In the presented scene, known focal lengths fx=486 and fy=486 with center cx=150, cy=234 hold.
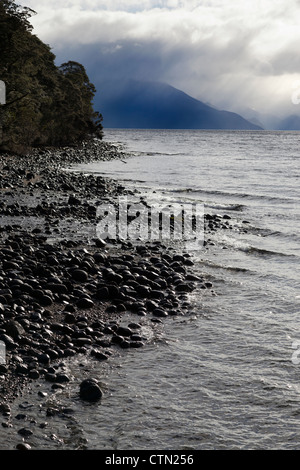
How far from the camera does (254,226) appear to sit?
63.6 ft

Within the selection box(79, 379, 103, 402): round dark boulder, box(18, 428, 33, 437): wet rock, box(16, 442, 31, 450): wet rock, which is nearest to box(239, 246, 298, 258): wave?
box(79, 379, 103, 402): round dark boulder

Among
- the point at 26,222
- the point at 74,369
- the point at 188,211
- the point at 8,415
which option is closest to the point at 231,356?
the point at 74,369

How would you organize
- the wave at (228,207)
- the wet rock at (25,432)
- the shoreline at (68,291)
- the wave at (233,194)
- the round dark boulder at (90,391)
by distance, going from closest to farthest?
the wet rock at (25,432)
the round dark boulder at (90,391)
the shoreline at (68,291)
the wave at (228,207)
the wave at (233,194)

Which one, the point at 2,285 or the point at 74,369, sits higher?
the point at 2,285

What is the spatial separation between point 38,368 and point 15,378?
393 mm

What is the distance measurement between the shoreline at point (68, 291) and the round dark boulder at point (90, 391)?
1.28ft

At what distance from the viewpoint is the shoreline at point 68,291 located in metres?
7.09

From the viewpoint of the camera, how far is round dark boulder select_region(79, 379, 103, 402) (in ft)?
20.3

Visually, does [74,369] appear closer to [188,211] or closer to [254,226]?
[254,226]

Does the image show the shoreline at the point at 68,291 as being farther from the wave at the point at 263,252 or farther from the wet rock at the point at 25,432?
the wave at the point at 263,252

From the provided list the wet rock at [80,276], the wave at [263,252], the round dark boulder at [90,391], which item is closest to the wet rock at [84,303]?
the wet rock at [80,276]

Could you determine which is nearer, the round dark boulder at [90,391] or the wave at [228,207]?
the round dark boulder at [90,391]

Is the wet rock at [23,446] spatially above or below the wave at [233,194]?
below
